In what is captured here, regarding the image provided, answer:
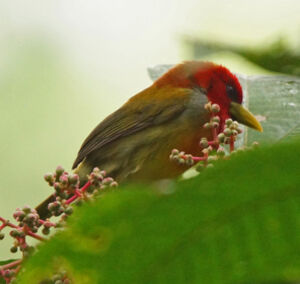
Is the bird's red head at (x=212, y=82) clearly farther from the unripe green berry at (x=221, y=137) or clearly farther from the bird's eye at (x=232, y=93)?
the unripe green berry at (x=221, y=137)

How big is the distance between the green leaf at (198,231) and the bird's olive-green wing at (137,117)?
2640 millimetres

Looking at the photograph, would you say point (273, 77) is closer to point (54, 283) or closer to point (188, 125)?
point (188, 125)

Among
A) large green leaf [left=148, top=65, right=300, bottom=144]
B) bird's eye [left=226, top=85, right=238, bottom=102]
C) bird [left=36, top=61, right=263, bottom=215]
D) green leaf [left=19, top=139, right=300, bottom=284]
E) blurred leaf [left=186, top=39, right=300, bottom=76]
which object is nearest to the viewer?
green leaf [left=19, top=139, right=300, bottom=284]

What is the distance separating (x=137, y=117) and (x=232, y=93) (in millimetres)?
522

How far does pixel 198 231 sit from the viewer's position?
543 mm

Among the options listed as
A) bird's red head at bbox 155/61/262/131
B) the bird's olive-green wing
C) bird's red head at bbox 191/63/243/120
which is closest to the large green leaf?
bird's red head at bbox 155/61/262/131

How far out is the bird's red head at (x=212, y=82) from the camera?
123 inches

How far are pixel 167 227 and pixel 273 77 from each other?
5.73 ft

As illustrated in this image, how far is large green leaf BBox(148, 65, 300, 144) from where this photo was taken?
77.8 inches

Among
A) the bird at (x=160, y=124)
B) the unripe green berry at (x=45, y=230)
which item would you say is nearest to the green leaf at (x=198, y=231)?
the unripe green berry at (x=45, y=230)

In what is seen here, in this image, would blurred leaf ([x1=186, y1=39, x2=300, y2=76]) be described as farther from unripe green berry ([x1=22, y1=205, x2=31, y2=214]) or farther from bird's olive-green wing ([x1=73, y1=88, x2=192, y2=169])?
bird's olive-green wing ([x1=73, y1=88, x2=192, y2=169])

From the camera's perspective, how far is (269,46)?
1.49 meters

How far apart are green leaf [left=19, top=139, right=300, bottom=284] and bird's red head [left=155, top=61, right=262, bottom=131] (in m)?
2.42

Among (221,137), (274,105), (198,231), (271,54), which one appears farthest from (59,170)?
(198,231)
